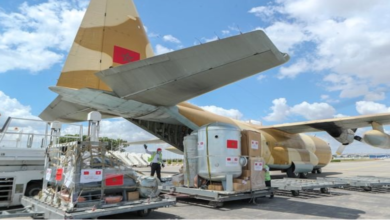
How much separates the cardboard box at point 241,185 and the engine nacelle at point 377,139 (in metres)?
7.53

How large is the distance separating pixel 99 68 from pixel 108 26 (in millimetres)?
1491

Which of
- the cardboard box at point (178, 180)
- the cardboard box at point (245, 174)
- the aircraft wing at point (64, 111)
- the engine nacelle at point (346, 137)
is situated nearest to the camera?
the cardboard box at point (245, 174)

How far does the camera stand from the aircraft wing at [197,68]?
236 inches

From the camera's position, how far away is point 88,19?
8977 millimetres

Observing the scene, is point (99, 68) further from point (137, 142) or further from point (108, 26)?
point (137, 142)

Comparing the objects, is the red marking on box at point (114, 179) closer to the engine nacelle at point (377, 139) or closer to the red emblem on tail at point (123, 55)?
the red emblem on tail at point (123, 55)

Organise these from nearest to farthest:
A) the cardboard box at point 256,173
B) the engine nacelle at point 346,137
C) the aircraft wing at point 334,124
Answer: the cardboard box at point 256,173 < the aircraft wing at point 334,124 < the engine nacelle at point 346,137

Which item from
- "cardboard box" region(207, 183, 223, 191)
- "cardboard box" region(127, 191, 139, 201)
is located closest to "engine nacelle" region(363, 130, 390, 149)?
"cardboard box" region(207, 183, 223, 191)

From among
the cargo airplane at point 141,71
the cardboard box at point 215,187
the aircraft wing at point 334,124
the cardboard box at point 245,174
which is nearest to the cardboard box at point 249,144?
the cardboard box at point 245,174

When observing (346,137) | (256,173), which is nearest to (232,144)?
(256,173)

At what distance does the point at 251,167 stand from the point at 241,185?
0.69 metres

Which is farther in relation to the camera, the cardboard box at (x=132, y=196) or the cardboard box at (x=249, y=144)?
the cardboard box at (x=249, y=144)

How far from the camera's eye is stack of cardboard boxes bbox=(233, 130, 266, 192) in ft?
27.4

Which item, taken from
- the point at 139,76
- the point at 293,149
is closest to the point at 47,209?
the point at 139,76
